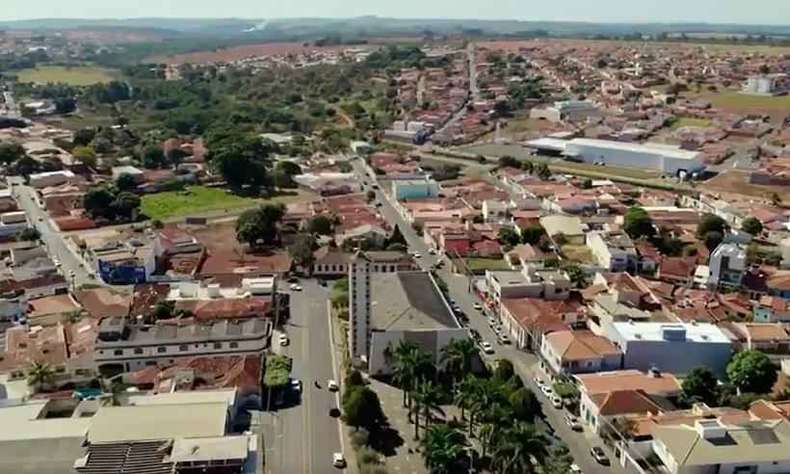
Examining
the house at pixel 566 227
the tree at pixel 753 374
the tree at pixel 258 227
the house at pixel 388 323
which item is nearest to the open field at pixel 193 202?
the tree at pixel 258 227

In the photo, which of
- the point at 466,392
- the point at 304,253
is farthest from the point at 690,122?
the point at 466,392

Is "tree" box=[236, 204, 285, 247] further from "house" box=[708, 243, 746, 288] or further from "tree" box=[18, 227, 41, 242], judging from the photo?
"house" box=[708, 243, 746, 288]

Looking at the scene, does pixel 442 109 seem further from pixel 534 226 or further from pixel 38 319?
pixel 38 319

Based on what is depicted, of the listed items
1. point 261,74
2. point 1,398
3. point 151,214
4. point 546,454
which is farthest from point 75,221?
point 261,74

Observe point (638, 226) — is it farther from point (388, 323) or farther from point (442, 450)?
point (442, 450)

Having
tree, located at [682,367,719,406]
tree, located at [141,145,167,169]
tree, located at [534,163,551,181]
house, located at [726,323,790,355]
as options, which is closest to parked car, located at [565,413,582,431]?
tree, located at [682,367,719,406]

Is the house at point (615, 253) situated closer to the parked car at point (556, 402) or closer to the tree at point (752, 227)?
the tree at point (752, 227)
